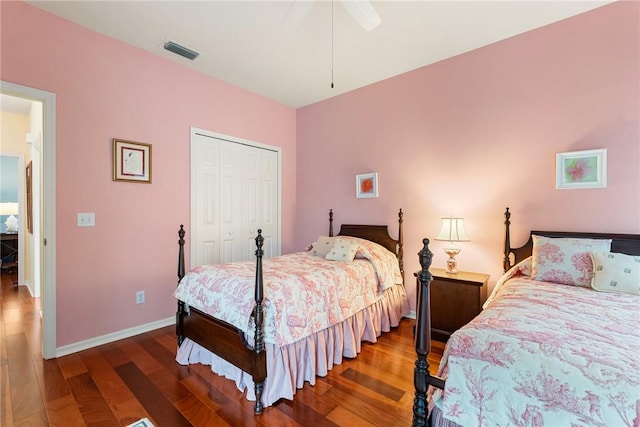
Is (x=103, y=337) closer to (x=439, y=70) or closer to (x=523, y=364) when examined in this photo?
(x=523, y=364)

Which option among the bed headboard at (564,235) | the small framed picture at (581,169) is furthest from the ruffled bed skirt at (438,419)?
the small framed picture at (581,169)

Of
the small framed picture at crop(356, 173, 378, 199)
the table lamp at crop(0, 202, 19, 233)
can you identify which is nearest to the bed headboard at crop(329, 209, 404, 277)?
the small framed picture at crop(356, 173, 378, 199)

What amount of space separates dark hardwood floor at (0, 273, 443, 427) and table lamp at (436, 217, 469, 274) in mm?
764

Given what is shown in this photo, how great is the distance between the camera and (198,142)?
3.45 metres

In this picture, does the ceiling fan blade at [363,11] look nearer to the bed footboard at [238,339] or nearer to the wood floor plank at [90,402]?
the bed footboard at [238,339]

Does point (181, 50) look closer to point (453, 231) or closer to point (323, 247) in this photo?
point (323, 247)

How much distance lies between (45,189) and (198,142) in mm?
1477

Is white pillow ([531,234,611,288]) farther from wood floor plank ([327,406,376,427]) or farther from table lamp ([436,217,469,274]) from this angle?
wood floor plank ([327,406,376,427])

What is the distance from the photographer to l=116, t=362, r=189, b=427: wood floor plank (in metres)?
1.75

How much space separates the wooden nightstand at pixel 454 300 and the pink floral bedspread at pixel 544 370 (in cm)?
115

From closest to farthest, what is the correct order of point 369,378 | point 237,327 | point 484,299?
point 237,327 → point 369,378 → point 484,299

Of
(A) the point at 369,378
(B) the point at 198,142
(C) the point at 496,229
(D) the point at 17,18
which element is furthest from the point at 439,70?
(D) the point at 17,18

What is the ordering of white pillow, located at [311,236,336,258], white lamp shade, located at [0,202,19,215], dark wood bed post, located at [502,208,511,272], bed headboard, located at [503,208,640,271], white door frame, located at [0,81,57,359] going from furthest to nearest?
white lamp shade, located at [0,202,19,215] < white pillow, located at [311,236,336,258] < dark wood bed post, located at [502,208,511,272] < white door frame, located at [0,81,57,359] < bed headboard, located at [503,208,640,271]

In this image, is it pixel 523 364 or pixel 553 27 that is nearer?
pixel 523 364
